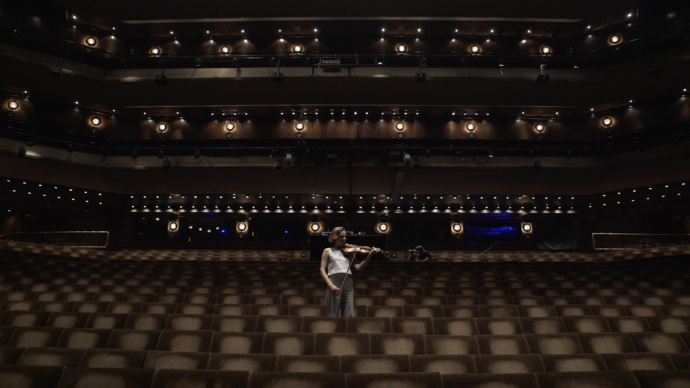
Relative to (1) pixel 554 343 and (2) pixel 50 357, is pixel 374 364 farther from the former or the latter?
(2) pixel 50 357

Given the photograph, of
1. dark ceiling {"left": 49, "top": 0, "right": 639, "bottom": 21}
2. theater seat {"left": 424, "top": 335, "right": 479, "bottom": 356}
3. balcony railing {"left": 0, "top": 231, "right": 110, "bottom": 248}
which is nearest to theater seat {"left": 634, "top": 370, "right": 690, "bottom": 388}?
theater seat {"left": 424, "top": 335, "right": 479, "bottom": 356}

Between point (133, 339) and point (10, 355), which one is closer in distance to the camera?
point (10, 355)

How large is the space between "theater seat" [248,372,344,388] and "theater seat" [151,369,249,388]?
49 mm

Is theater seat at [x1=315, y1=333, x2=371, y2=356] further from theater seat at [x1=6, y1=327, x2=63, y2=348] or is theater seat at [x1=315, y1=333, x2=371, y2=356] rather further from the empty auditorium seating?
theater seat at [x1=6, y1=327, x2=63, y2=348]

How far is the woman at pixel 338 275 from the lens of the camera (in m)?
2.38

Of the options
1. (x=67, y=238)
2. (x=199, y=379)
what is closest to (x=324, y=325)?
(x=199, y=379)

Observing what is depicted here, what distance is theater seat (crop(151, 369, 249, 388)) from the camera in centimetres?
128

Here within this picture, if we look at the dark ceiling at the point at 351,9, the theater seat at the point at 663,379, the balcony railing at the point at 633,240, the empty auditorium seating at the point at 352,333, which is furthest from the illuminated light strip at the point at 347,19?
the theater seat at the point at 663,379

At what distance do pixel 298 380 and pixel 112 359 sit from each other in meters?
→ 0.98

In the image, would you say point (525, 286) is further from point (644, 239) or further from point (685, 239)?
point (685, 239)

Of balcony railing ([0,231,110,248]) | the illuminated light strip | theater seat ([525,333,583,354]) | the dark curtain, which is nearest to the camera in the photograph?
theater seat ([525,333,583,354])

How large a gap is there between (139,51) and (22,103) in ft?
9.20

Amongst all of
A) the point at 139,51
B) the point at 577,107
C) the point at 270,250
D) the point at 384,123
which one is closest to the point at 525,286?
the point at 384,123

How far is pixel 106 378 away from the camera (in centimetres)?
130
